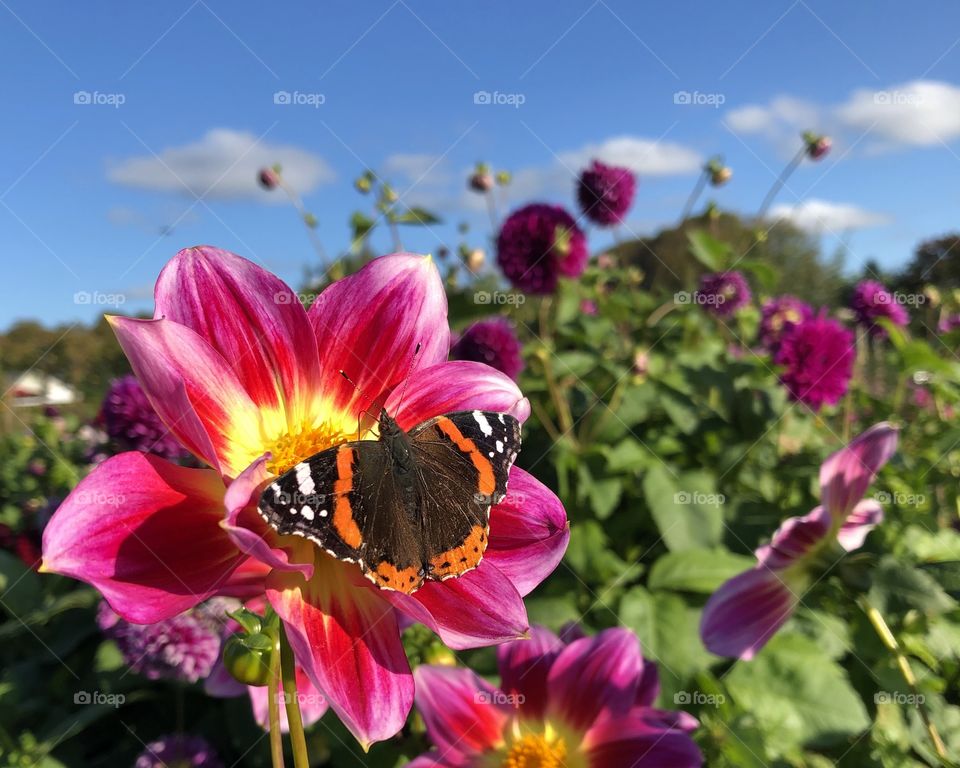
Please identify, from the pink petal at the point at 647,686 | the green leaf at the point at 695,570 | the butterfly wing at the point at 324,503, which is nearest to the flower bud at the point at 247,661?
the butterfly wing at the point at 324,503

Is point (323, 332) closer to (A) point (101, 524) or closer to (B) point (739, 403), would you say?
(A) point (101, 524)

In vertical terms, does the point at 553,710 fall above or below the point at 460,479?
below

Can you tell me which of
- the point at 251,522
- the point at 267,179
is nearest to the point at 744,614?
the point at 251,522

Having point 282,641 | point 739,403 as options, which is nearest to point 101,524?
point 282,641

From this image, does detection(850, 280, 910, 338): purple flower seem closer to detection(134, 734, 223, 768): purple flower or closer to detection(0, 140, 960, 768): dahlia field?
detection(0, 140, 960, 768): dahlia field

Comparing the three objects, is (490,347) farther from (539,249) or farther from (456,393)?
(456,393)

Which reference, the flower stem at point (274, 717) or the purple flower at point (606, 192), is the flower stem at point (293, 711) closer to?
the flower stem at point (274, 717)
